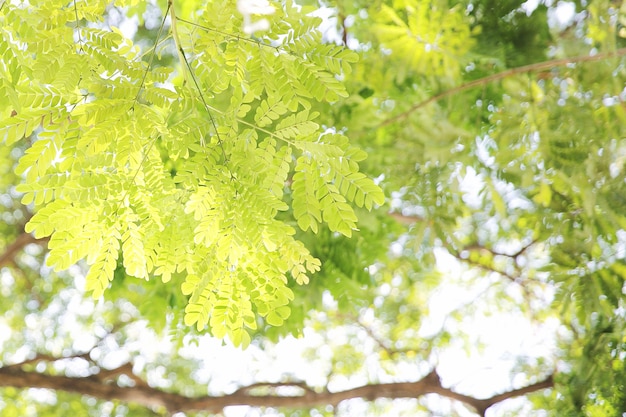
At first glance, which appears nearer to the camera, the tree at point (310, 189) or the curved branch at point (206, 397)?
the tree at point (310, 189)

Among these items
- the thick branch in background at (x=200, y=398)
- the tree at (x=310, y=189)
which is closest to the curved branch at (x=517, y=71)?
the tree at (x=310, y=189)

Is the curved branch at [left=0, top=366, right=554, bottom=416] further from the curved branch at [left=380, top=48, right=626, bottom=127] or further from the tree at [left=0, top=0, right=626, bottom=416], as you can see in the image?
the curved branch at [left=380, top=48, right=626, bottom=127]

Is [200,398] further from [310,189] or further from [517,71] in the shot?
[310,189]

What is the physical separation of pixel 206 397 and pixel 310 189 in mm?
3163

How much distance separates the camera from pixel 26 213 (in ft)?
14.9

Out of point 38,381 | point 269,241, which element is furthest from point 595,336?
point 38,381

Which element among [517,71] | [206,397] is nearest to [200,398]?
[206,397]

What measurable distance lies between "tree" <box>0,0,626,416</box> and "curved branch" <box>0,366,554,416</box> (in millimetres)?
14

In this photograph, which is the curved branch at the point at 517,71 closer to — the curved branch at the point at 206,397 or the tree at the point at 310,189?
the tree at the point at 310,189

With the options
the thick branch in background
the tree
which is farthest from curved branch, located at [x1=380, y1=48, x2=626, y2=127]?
the thick branch in background

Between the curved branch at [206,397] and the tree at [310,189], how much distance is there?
1 cm

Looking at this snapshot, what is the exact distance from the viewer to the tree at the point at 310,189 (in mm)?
1292

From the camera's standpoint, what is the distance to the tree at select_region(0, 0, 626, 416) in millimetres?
1292

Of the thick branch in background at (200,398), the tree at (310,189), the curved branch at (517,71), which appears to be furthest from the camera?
the thick branch in background at (200,398)
